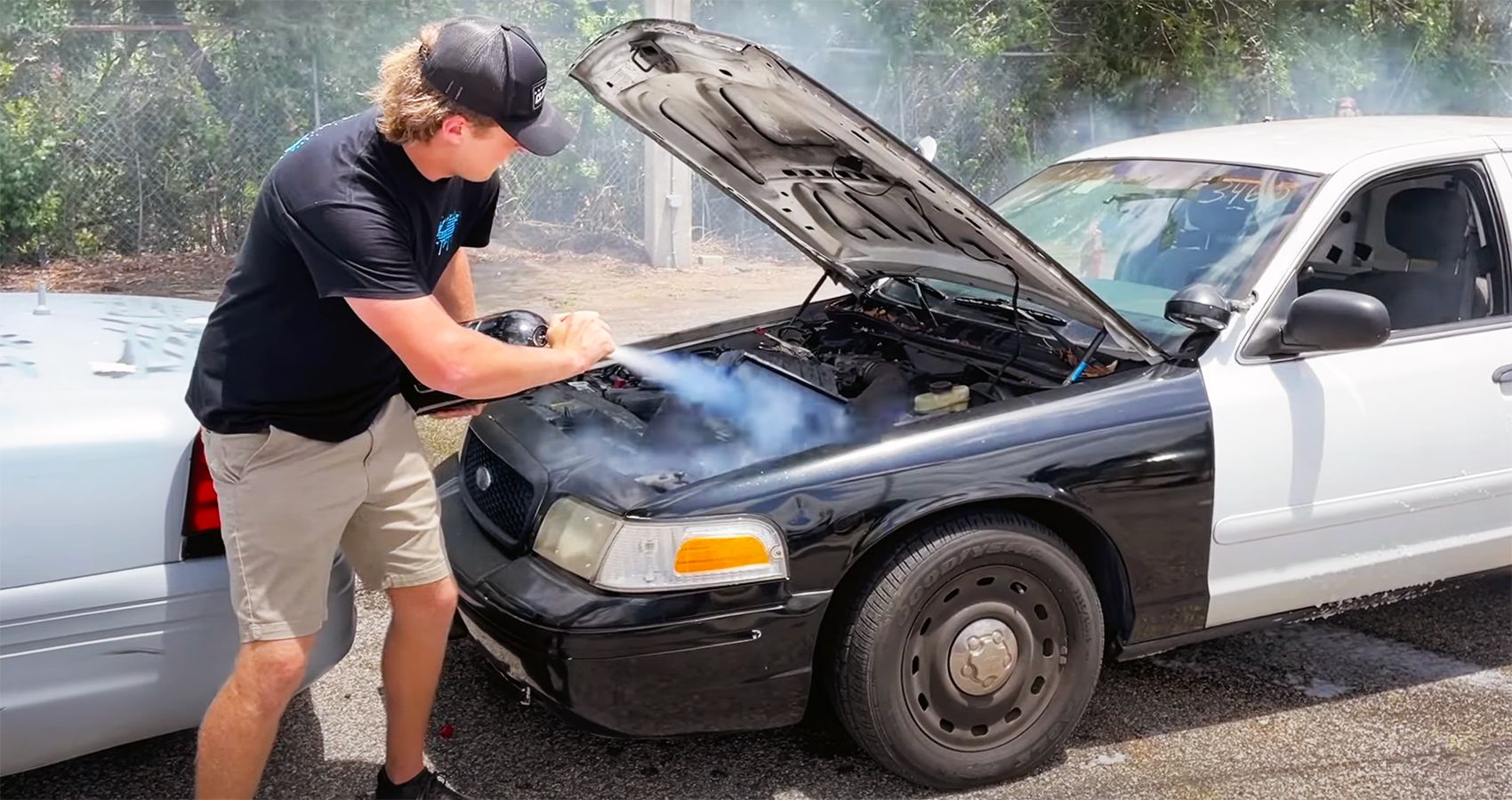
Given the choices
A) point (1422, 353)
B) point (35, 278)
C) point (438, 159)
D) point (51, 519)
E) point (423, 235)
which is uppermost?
point (438, 159)

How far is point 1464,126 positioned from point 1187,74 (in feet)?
27.7

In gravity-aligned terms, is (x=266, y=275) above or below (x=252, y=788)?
above

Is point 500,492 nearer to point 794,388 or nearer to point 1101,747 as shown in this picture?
point 794,388

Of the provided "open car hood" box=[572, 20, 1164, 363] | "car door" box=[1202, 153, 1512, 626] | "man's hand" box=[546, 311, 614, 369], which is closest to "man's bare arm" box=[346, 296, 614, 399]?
"man's hand" box=[546, 311, 614, 369]

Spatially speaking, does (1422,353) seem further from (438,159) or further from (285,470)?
(285,470)

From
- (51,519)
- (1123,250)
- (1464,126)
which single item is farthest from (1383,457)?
(51,519)

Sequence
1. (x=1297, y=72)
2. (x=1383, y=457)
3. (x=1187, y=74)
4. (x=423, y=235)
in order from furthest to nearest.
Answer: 1. (x=1297, y=72)
2. (x=1187, y=74)
3. (x=1383, y=457)
4. (x=423, y=235)

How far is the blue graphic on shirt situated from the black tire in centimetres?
119

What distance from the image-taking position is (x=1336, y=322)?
3.04m

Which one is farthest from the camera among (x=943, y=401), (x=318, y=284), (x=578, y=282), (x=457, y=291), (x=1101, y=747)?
(x=578, y=282)

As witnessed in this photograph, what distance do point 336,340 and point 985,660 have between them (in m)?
1.63

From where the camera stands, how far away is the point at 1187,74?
11.8m

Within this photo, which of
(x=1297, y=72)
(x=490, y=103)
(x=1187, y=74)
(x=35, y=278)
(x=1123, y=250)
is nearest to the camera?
(x=490, y=103)

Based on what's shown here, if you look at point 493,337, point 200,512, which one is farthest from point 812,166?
point 200,512
